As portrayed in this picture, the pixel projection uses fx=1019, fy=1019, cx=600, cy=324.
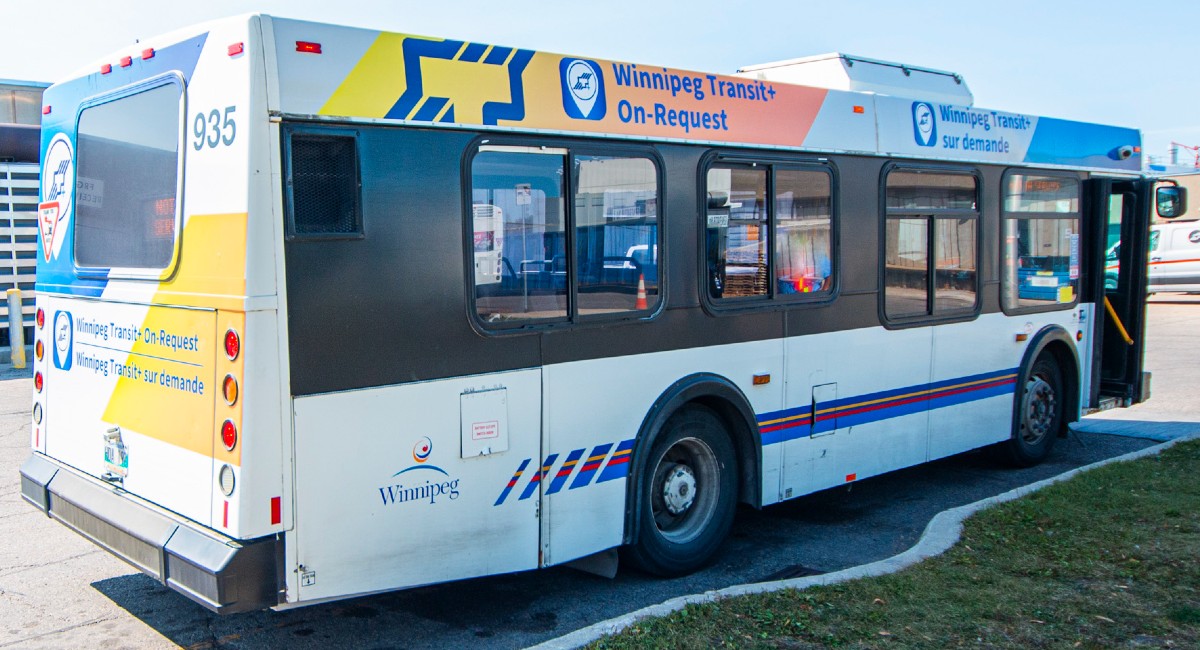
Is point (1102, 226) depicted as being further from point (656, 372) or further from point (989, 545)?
point (656, 372)

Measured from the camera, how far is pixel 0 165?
14148 millimetres

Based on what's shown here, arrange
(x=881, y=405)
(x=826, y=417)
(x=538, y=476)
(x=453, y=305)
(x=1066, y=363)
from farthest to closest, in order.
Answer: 1. (x=1066, y=363)
2. (x=881, y=405)
3. (x=826, y=417)
4. (x=538, y=476)
5. (x=453, y=305)

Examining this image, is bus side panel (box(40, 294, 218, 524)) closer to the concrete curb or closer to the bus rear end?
the bus rear end

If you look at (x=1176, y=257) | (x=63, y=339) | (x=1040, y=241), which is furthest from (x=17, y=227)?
(x=1176, y=257)

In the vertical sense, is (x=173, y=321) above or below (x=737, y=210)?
below

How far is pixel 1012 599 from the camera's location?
4.86 m

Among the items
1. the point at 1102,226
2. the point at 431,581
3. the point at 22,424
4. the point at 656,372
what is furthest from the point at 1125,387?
the point at 22,424

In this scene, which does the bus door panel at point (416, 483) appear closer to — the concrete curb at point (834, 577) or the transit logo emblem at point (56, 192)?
the concrete curb at point (834, 577)

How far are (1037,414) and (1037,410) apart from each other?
4 cm

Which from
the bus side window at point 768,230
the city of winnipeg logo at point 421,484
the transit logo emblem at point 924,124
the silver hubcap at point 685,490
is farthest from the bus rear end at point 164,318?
the transit logo emblem at point 924,124

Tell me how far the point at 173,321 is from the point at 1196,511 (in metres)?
5.97

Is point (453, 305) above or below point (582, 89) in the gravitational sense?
below

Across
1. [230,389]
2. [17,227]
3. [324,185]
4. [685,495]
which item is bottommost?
[685,495]

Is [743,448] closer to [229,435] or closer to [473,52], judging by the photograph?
[473,52]
